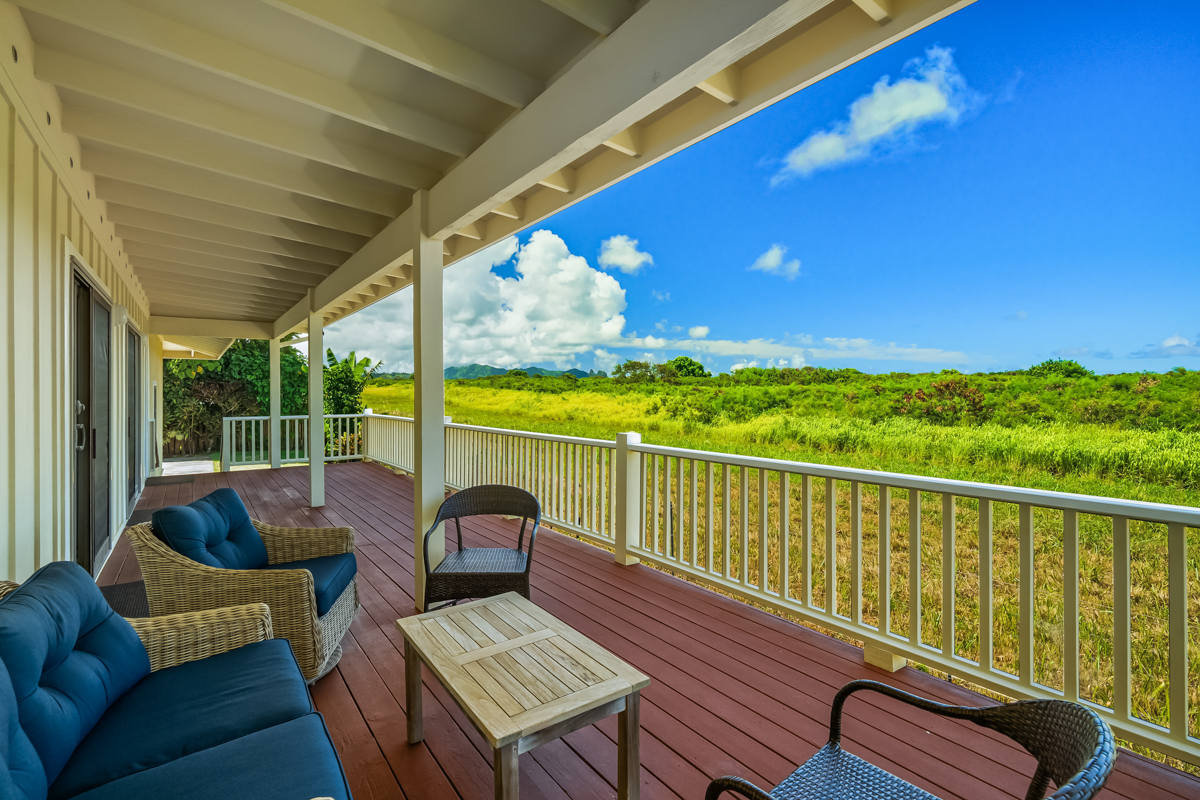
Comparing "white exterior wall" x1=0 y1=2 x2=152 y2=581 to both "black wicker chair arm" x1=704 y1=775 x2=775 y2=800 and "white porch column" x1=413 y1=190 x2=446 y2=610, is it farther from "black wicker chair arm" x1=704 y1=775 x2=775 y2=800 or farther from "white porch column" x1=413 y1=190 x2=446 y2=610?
"black wicker chair arm" x1=704 y1=775 x2=775 y2=800

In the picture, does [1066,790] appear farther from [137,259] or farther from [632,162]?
[137,259]

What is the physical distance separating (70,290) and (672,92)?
3531 mm

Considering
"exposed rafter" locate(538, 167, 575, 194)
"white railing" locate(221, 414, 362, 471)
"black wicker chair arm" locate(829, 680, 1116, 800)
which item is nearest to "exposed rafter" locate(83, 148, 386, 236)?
"exposed rafter" locate(538, 167, 575, 194)

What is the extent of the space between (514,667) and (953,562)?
6.54 feet

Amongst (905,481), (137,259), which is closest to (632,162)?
(905,481)

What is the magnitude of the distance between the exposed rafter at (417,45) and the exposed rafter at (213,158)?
1.54m

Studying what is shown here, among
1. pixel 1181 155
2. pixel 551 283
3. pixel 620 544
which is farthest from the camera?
pixel 551 283

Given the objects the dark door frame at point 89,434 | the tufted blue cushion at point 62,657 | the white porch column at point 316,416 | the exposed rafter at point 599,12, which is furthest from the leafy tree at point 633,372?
the tufted blue cushion at point 62,657

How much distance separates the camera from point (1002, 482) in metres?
7.56

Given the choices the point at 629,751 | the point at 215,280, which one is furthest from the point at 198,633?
the point at 215,280

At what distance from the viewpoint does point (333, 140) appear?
3059 mm

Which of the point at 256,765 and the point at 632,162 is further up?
the point at 632,162

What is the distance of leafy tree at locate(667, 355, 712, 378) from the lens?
14458 mm

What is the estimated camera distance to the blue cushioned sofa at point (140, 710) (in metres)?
1.22
